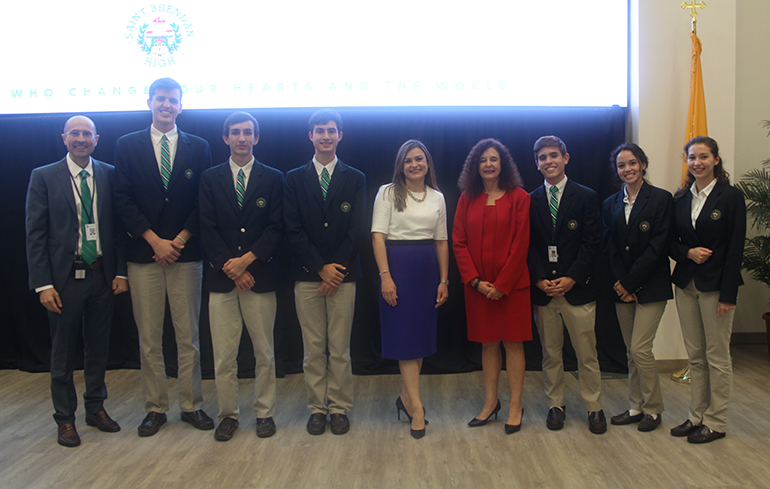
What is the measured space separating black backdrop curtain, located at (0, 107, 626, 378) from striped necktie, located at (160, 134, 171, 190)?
3.15 feet

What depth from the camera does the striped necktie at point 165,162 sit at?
2.67 meters

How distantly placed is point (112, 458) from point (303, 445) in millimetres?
974


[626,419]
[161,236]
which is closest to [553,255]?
[626,419]

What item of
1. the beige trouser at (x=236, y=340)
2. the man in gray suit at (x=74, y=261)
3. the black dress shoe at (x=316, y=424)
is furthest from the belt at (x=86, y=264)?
the black dress shoe at (x=316, y=424)

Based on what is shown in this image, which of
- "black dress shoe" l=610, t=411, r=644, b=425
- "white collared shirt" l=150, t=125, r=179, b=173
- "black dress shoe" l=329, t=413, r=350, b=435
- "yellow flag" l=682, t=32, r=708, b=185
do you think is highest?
"yellow flag" l=682, t=32, r=708, b=185

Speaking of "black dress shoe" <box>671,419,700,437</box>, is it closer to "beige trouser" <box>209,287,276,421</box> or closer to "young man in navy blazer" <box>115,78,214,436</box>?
"beige trouser" <box>209,287,276,421</box>

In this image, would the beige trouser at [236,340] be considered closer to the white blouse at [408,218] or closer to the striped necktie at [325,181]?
the striped necktie at [325,181]

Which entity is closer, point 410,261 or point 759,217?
point 410,261

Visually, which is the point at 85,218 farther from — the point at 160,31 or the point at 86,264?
the point at 160,31

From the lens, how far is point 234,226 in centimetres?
259

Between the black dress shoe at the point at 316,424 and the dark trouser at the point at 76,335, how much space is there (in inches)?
49.6

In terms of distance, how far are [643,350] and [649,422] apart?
41cm

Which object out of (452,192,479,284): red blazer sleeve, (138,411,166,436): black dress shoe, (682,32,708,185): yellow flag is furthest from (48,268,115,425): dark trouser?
(682,32,708,185): yellow flag

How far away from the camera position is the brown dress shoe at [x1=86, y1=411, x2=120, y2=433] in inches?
106
